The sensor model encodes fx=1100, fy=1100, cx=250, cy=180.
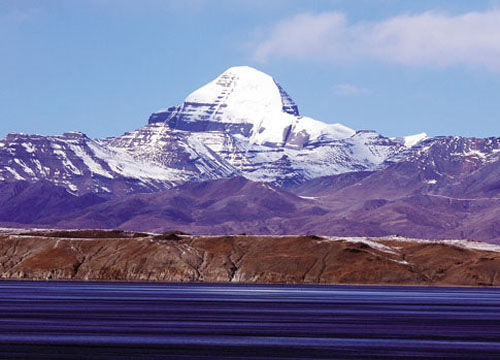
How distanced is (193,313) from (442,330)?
40079mm

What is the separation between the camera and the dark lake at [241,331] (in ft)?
286

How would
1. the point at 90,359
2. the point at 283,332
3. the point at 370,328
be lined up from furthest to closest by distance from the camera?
the point at 370,328 → the point at 283,332 → the point at 90,359

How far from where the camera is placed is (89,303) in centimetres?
16875

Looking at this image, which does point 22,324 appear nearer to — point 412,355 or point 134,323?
point 134,323

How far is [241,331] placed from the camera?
11038 centimetres

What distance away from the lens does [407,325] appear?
12219 centimetres

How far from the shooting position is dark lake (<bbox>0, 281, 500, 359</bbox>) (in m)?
87.2

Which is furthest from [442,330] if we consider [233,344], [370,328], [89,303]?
[89,303]

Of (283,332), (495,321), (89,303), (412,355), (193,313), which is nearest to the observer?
(412,355)

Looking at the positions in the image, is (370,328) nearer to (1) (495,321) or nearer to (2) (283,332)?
(2) (283,332)

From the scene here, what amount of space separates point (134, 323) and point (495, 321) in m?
44.0

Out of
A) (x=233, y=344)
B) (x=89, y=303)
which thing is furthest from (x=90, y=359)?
(x=89, y=303)

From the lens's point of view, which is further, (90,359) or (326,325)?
(326,325)

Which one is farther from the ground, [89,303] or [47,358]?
[47,358]
